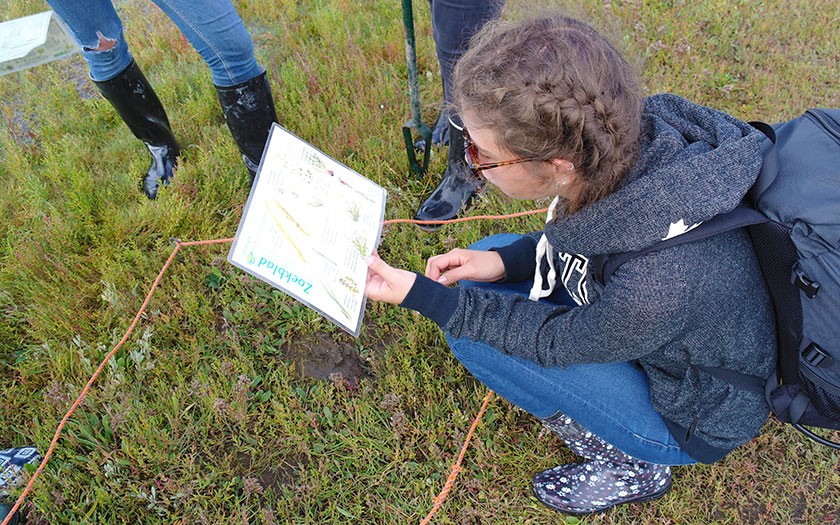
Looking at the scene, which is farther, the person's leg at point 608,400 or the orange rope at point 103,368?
the orange rope at point 103,368

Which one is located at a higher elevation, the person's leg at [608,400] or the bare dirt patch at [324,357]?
the person's leg at [608,400]

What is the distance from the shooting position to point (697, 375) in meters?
1.81

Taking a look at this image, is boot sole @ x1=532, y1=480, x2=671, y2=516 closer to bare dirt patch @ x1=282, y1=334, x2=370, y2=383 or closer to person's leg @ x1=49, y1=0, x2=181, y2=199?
bare dirt patch @ x1=282, y1=334, x2=370, y2=383

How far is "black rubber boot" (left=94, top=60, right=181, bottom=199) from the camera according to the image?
3203 mm

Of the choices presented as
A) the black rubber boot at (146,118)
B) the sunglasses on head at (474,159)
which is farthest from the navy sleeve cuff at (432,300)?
the black rubber boot at (146,118)

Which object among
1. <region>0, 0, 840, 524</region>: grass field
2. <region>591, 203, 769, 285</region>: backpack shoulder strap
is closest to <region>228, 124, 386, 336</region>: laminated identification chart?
<region>0, 0, 840, 524</region>: grass field

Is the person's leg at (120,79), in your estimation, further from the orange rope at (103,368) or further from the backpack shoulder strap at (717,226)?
the backpack shoulder strap at (717,226)

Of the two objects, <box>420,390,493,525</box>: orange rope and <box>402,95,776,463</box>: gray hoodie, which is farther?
<box>420,390,493,525</box>: orange rope

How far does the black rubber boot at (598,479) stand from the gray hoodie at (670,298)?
361 millimetres

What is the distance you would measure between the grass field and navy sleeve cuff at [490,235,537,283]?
0.60m

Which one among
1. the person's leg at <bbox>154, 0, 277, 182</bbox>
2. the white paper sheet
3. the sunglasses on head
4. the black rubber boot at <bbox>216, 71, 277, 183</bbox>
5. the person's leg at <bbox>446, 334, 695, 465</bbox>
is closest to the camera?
the sunglasses on head

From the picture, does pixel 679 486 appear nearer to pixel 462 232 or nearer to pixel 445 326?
pixel 445 326

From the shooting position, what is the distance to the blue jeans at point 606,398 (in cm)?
198

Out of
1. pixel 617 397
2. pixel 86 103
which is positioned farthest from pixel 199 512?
pixel 86 103
